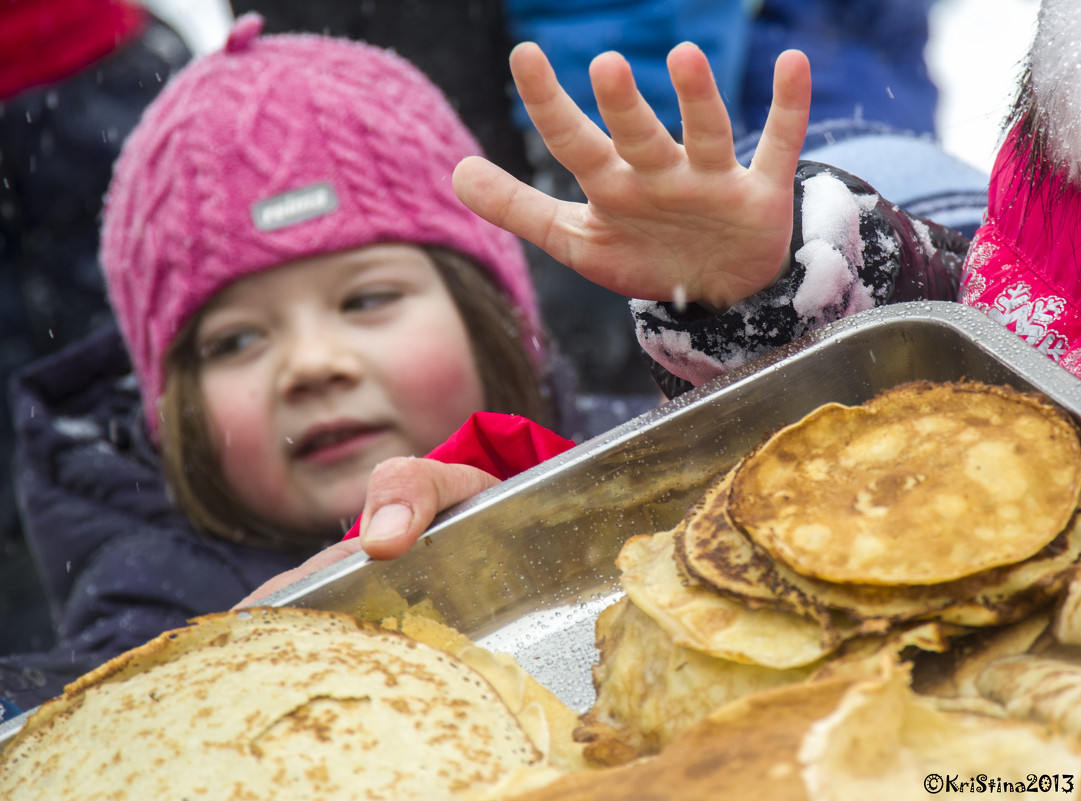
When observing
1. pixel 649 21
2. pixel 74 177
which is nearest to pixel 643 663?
pixel 649 21

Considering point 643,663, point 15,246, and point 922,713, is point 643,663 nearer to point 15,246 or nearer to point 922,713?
point 922,713

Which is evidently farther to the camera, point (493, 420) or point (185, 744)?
point (493, 420)

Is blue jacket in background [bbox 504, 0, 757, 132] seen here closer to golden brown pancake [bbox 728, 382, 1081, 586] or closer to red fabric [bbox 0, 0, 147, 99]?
red fabric [bbox 0, 0, 147, 99]

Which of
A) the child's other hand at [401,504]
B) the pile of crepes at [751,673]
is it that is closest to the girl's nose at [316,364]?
the child's other hand at [401,504]

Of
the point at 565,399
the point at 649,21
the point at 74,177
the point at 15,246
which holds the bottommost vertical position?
the point at 565,399

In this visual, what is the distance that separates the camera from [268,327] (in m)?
2.18

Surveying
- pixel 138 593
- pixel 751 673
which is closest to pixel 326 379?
pixel 138 593

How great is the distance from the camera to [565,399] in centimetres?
269

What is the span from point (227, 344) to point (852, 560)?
1.75 meters

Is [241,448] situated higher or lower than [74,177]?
lower

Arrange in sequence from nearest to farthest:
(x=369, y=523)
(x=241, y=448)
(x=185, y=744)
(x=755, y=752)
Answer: (x=755, y=752) < (x=185, y=744) < (x=369, y=523) < (x=241, y=448)

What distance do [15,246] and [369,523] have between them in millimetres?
2518

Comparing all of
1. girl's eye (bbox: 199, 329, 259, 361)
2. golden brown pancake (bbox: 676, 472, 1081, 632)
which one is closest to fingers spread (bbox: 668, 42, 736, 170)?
golden brown pancake (bbox: 676, 472, 1081, 632)

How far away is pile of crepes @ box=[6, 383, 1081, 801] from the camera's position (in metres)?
0.67
